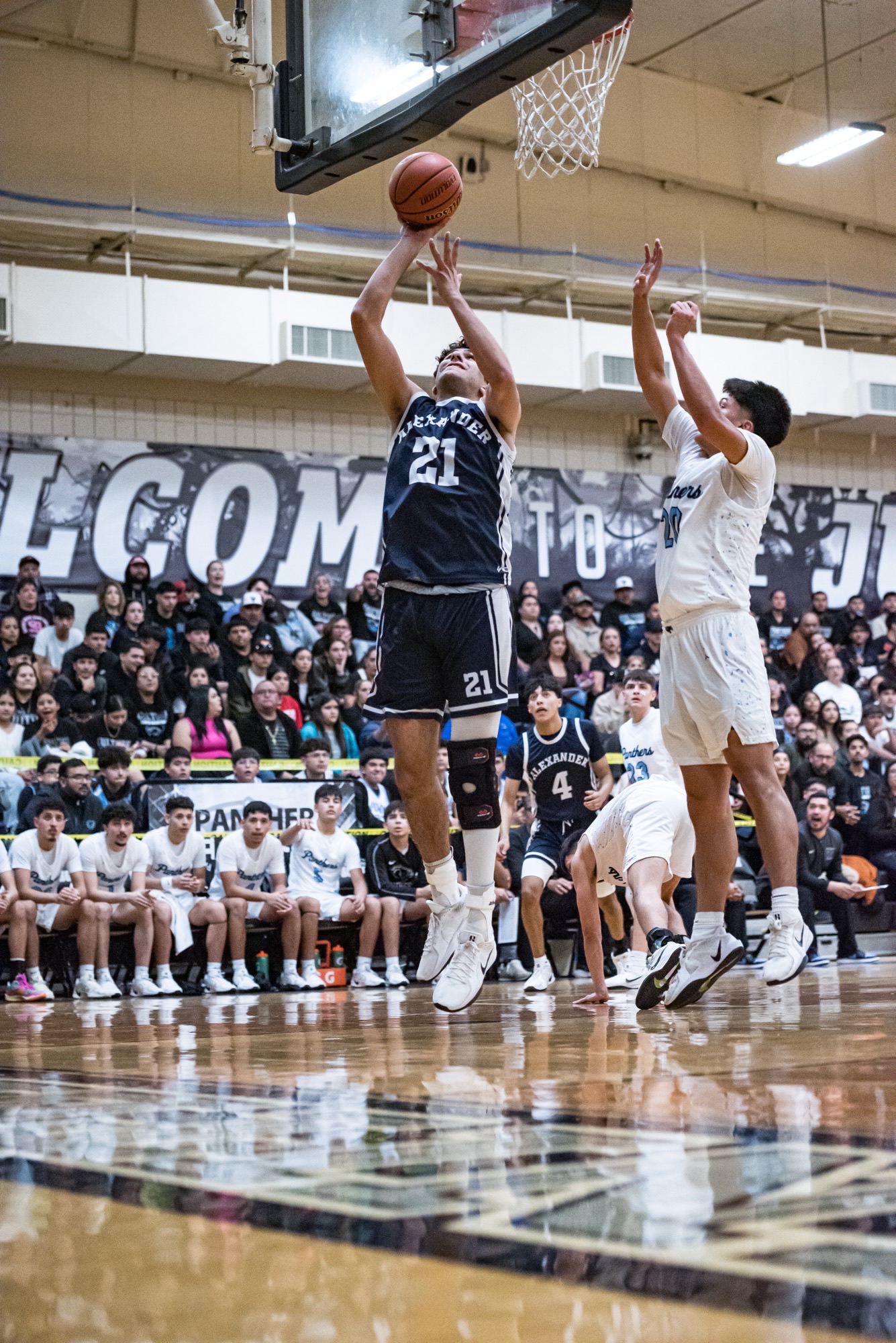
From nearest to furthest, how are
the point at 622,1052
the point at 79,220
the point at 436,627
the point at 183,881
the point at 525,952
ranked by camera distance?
the point at 622,1052
the point at 436,627
the point at 183,881
the point at 525,952
the point at 79,220

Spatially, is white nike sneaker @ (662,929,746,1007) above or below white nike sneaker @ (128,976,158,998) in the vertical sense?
above

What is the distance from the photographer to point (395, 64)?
639 centimetres

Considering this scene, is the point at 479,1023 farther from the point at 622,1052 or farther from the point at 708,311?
the point at 708,311

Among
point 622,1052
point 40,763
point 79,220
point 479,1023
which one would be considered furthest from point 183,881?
point 79,220

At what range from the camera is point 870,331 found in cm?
1905

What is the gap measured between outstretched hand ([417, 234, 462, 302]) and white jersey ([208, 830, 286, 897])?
588cm

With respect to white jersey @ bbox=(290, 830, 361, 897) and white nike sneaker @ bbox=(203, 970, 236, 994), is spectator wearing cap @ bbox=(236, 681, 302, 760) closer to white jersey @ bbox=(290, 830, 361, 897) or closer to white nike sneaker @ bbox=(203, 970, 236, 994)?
white jersey @ bbox=(290, 830, 361, 897)

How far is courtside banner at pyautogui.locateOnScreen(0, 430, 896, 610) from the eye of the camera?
47.3 ft

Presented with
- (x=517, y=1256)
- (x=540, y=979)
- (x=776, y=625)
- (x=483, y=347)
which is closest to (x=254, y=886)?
(x=540, y=979)

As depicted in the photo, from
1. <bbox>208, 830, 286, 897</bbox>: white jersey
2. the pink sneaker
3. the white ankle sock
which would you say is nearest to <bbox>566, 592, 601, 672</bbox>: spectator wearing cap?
<bbox>208, 830, 286, 897</bbox>: white jersey

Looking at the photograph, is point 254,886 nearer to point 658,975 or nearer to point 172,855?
point 172,855

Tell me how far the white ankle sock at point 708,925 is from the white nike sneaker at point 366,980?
5364 mm

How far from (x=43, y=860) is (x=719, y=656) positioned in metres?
5.75

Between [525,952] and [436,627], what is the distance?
681 centimetres
